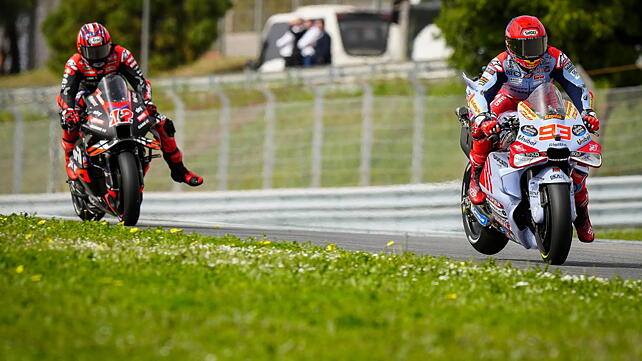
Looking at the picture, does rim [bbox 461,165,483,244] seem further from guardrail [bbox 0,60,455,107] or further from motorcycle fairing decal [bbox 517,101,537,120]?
guardrail [bbox 0,60,455,107]

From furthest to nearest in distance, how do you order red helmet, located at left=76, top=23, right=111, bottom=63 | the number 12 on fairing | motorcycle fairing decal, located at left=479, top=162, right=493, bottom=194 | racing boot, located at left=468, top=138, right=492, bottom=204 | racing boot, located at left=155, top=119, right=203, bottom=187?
racing boot, located at left=155, top=119, right=203, bottom=187 → red helmet, located at left=76, top=23, right=111, bottom=63 → racing boot, located at left=468, top=138, right=492, bottom=204 → motorcycle fairing decal, located at left=479, top=162, right=493, bottom=194 → the number 12 on fairing

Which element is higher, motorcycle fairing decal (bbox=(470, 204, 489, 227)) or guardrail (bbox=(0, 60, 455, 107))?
motorcycle fairing decal (bbox=(470, 204, 489, 227))

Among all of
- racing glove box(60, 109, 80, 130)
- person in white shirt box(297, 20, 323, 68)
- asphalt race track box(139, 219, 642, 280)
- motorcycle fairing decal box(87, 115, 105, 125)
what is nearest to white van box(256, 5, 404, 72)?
person in white shirt box(297, 20, 323, 68)

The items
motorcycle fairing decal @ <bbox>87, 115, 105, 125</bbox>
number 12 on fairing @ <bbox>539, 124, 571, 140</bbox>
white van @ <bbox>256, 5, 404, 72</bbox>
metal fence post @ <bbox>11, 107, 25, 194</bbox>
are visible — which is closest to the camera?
number 12 on fairing @ <bbox>539, 124, 571, 140</bbox>

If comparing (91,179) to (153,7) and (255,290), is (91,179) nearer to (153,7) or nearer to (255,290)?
(255,290)

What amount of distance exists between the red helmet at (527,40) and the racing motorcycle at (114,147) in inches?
145

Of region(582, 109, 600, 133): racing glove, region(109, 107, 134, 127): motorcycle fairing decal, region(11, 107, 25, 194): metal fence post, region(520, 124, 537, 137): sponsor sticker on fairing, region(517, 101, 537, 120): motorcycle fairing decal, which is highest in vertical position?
region(517, 101, 537, 120): motorcycle fairing decal

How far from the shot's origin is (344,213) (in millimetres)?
15227

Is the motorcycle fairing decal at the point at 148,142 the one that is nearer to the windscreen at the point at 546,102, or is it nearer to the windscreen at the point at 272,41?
the windscreen at the point at 546,102

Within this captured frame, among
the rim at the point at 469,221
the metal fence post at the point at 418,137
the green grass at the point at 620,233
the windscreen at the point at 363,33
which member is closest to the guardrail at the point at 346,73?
the windscreen at the point at 363,33

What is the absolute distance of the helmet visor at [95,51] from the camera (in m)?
11.9

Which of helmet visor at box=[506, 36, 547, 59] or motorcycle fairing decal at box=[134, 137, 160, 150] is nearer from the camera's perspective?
helmet visor at box=[506, 36, 547, 59]

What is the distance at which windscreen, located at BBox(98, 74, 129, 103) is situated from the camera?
1170 cm

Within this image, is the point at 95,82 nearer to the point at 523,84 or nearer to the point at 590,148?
the point at 523,84
